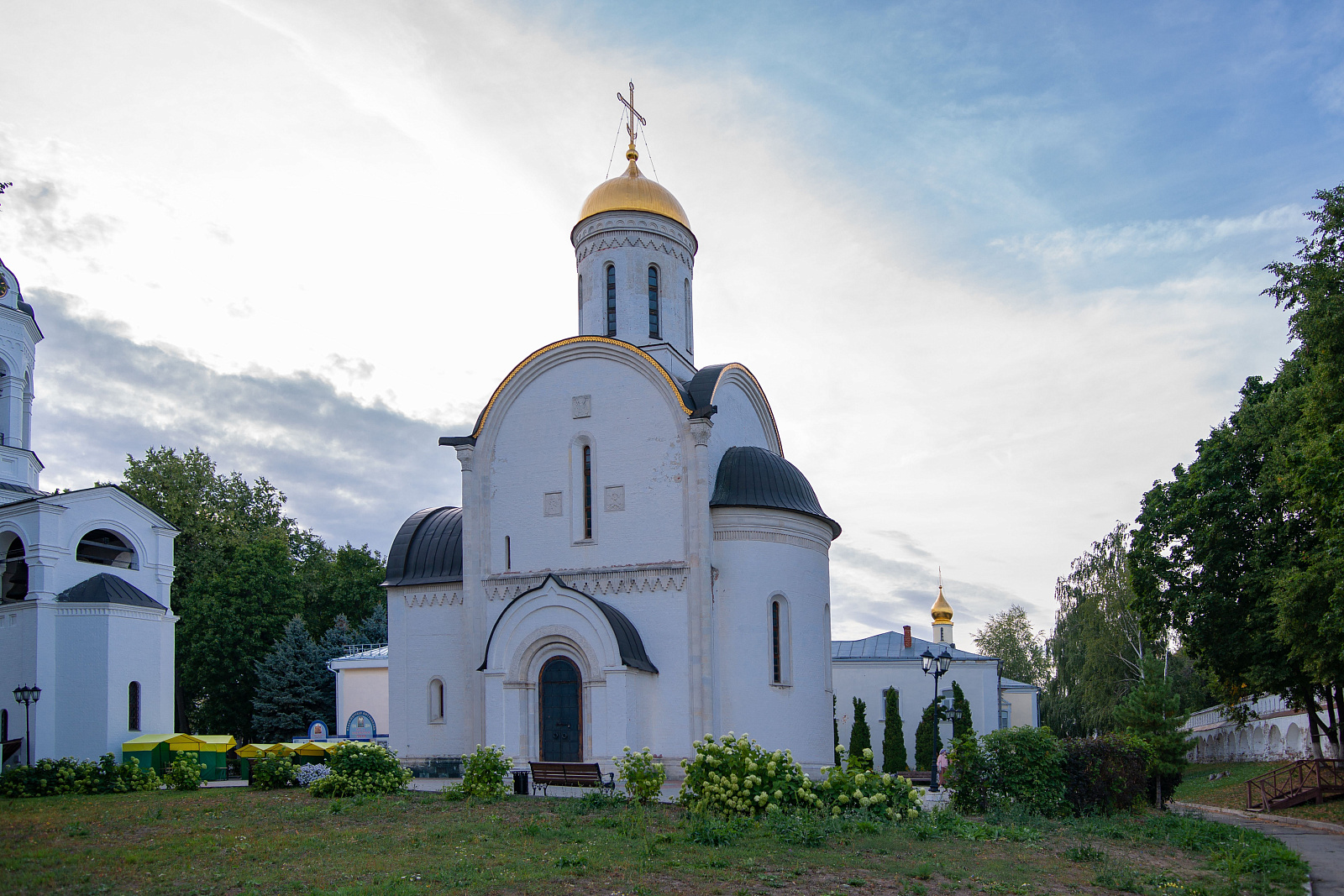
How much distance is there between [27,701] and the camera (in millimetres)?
20484

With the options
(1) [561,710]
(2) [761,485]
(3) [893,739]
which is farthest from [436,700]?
(3) [893,739]

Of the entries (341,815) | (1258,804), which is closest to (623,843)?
(341,815)

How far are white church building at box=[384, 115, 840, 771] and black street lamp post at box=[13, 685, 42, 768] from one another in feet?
23.2

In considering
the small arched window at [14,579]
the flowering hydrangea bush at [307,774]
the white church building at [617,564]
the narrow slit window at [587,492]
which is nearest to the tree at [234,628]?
the small arched window at [14,579]

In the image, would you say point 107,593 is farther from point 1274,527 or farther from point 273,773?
point 1274,527

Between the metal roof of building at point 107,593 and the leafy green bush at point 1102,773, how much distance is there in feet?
65.2

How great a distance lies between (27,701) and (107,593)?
3097 millimetres

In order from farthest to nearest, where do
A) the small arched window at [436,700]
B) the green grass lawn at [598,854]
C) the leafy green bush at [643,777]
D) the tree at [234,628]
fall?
the tree at [234,628]
the small arched window at [436,700]
the leafy green bush at [643,777]
the green grass lawn at [598,854]

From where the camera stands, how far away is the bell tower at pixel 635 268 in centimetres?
2369

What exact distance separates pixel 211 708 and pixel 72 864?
2881 cm

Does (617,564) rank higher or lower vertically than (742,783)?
higher

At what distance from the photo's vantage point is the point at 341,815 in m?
13.7

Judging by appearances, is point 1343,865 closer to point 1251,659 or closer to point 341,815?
point 1251,659

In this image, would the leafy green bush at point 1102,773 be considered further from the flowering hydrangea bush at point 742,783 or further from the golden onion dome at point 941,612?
the golden onion dome at point 941,612
